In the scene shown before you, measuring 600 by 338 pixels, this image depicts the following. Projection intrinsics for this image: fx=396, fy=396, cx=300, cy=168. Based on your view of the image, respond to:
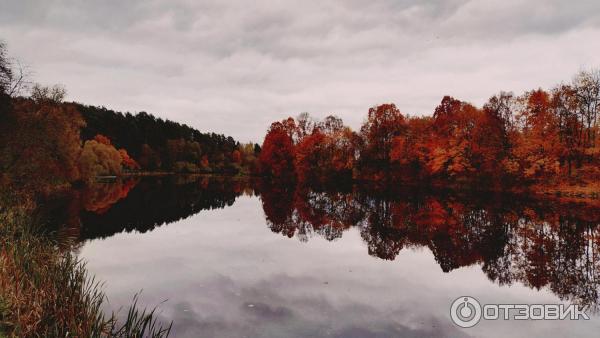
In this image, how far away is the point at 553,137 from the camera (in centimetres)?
4625

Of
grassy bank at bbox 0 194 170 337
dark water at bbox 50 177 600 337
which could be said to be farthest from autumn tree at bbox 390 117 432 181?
grassy bank at bbox 0 194 170 337

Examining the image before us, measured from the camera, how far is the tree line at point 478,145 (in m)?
46.2

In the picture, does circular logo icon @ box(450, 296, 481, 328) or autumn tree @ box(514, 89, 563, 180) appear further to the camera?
autumn tree @ box(514, 89, 563, 180)

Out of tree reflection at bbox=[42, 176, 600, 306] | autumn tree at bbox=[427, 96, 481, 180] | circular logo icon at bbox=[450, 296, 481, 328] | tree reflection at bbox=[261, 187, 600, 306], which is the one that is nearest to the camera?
circular logo icon at bbox=[450, 296, 481, 328]

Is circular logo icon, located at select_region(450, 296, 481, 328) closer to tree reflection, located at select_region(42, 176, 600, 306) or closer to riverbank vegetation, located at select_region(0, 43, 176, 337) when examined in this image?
tree reflection, located at select_region(42, 176, 600, 306)

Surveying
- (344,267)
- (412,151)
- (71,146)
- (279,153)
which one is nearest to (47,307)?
(344,267)

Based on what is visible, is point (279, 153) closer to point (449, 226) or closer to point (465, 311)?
point (449, 226)

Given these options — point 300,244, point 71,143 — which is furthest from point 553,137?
point 71,143

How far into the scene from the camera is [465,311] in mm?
12445

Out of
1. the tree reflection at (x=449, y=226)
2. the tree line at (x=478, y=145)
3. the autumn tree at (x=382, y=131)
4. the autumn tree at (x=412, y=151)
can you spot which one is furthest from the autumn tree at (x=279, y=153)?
the tree reflection at (x=449, y=226)

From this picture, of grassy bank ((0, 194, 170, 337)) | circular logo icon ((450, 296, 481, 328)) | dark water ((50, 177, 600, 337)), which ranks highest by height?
grassy bank ((0, 194, 170, 337))

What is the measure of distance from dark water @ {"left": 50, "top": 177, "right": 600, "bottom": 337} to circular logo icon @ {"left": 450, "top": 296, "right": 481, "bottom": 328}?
0.29 m

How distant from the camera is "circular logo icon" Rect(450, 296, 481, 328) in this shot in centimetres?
1127

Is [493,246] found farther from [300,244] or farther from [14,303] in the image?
[14,303]
